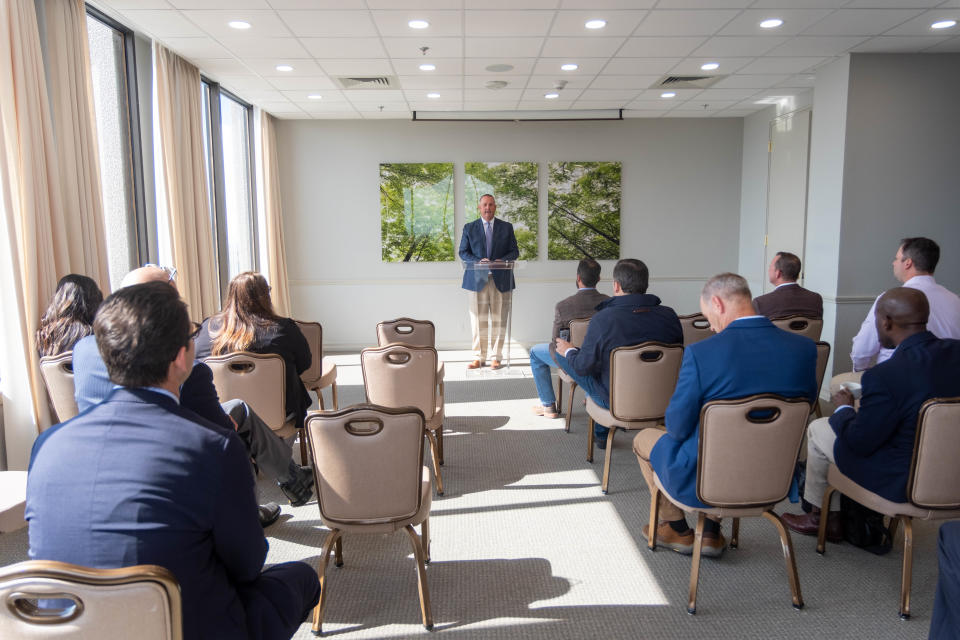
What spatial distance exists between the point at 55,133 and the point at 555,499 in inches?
165

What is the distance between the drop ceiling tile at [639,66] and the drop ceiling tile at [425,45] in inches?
63.6

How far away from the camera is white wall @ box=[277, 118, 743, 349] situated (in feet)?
31.6

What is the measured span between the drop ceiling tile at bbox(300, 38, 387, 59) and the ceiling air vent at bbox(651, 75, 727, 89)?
3.23 m

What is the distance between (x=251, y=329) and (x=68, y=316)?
104 centimetres

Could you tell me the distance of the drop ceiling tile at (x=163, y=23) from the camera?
5.03m

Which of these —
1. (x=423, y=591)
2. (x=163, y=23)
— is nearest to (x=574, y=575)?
(x=423, y=591)

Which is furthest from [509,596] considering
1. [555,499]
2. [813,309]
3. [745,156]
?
[745,156]

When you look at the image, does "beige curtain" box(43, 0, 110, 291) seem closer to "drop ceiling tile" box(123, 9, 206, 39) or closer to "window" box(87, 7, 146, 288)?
"drop ceiling tile" box(123, 9, 206, 39)

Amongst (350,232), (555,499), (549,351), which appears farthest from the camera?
(350,232)

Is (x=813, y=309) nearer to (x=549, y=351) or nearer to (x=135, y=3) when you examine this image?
(x=549, y=351)

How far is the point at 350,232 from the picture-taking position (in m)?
9.77

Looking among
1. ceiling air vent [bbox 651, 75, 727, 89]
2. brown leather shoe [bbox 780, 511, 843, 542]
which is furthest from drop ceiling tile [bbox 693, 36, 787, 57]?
brown leather shoe [bbox 780, 511, 843, 542]

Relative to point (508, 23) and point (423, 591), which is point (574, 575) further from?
point (508, 23)

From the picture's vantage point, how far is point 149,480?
4.86 ft
